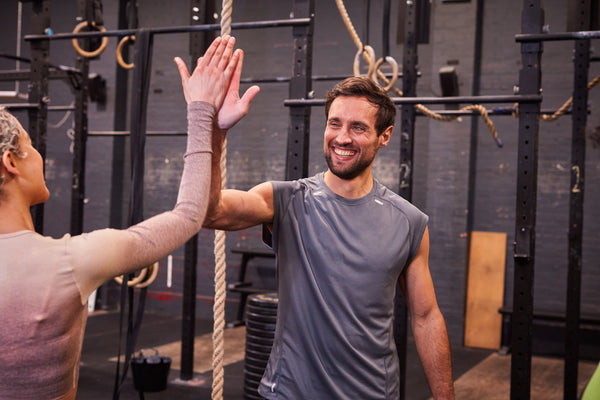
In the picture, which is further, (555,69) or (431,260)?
(431,260)

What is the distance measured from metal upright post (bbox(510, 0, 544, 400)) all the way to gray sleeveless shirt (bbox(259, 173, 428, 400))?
1.14 metres

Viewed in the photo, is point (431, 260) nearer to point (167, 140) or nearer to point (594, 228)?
point (594, 228)

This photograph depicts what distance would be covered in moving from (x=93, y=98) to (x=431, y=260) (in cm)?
450

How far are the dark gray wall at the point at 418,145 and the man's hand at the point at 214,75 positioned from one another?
17.4ft

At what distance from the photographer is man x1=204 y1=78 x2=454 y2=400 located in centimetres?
161

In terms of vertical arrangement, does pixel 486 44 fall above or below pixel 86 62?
above

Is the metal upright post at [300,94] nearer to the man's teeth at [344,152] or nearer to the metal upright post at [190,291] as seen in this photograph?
the man's teeth at [344,152]

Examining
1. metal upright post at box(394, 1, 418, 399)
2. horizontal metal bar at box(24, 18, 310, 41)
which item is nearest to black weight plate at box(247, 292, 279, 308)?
metal upright post at box(394, 1, 418, 399)

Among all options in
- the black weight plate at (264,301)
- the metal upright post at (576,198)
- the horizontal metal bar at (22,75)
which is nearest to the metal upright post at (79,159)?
the horizontal metal bar at (22,75)

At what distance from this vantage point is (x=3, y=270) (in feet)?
3.64

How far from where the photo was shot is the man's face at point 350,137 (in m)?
1.74

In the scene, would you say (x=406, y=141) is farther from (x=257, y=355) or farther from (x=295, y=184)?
(x=295, y=184)

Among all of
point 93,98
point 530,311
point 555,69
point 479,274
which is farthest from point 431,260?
point 93,98

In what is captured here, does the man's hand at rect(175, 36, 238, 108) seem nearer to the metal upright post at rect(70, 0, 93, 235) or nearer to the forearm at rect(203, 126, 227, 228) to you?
the forearm at rect(203, 126, 227, 228)
